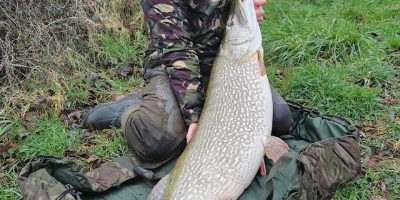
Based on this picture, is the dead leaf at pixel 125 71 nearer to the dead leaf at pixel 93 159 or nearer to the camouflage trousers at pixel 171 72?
the camouflage trousers at pixel 171 72

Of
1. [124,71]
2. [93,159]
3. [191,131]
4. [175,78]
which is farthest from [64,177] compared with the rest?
[124,71]

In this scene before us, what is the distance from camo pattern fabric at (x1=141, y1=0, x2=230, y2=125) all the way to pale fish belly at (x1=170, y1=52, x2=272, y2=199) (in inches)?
5.5

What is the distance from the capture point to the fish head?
2906 millimetres

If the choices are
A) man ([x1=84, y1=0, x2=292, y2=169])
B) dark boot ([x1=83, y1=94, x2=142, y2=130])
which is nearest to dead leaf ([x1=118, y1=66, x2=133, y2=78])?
dark boot ([x1=83, y1=94, x2=142, y2=130])

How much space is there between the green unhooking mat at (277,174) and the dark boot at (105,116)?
1.51 feet

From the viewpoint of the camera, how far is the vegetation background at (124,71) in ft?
10.5

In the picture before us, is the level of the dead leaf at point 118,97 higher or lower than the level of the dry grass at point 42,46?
lower

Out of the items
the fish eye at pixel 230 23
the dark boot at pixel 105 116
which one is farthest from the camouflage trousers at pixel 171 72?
the dark boot at pixel 105 116

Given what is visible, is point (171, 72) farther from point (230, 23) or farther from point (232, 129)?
point (232, 129)

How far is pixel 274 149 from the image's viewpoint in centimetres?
276

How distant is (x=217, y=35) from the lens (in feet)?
10.3

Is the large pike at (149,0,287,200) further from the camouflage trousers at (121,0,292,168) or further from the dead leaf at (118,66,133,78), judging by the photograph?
the dead leaf at (118,66,133,78)

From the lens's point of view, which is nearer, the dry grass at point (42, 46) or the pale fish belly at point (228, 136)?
the pale fish belly at point (228, 136)

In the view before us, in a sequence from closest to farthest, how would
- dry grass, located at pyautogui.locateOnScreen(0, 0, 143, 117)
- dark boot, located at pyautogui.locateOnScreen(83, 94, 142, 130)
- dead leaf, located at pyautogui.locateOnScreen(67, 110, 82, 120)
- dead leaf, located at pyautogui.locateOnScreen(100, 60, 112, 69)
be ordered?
1. dark boot, located at pyautogui.locateOnScreen(83, 94, 142, 130)
2. dead leaf, located at pyautogui.locateOnScreen(67, 110, 82, 120)
3. dry grass, located at pyautogui.locateOnScreen(0, 0, 143, 117)
4. dead leaf, located at pyautogui.locateOnScreen(100, 60, 112, 69)
